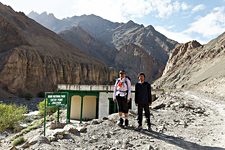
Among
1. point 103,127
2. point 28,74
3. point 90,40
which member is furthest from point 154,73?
point 103,127

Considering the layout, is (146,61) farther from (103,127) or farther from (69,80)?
(103,127)

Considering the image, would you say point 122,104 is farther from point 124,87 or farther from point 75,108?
point 75,108

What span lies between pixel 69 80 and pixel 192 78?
3583 centimetres

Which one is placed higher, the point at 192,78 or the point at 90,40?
the point at 90,40

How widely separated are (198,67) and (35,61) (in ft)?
141

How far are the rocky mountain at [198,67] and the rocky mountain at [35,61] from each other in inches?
904

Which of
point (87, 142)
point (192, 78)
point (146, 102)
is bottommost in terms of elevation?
point (87, 142)

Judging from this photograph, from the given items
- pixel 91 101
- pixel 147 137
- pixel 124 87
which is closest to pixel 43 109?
pixel 91 101

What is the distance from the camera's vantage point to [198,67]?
98.3m

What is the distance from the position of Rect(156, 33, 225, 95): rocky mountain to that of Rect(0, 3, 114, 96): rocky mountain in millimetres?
22966

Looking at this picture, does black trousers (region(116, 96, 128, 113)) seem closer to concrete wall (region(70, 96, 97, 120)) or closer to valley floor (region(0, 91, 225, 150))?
valley floor (region(0, 91, 225, 150))

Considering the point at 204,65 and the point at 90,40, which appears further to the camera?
the point at 90,40

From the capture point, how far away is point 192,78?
91.6m

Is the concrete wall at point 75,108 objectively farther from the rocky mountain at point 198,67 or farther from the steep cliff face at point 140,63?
the steep cliff face at point 140,63
